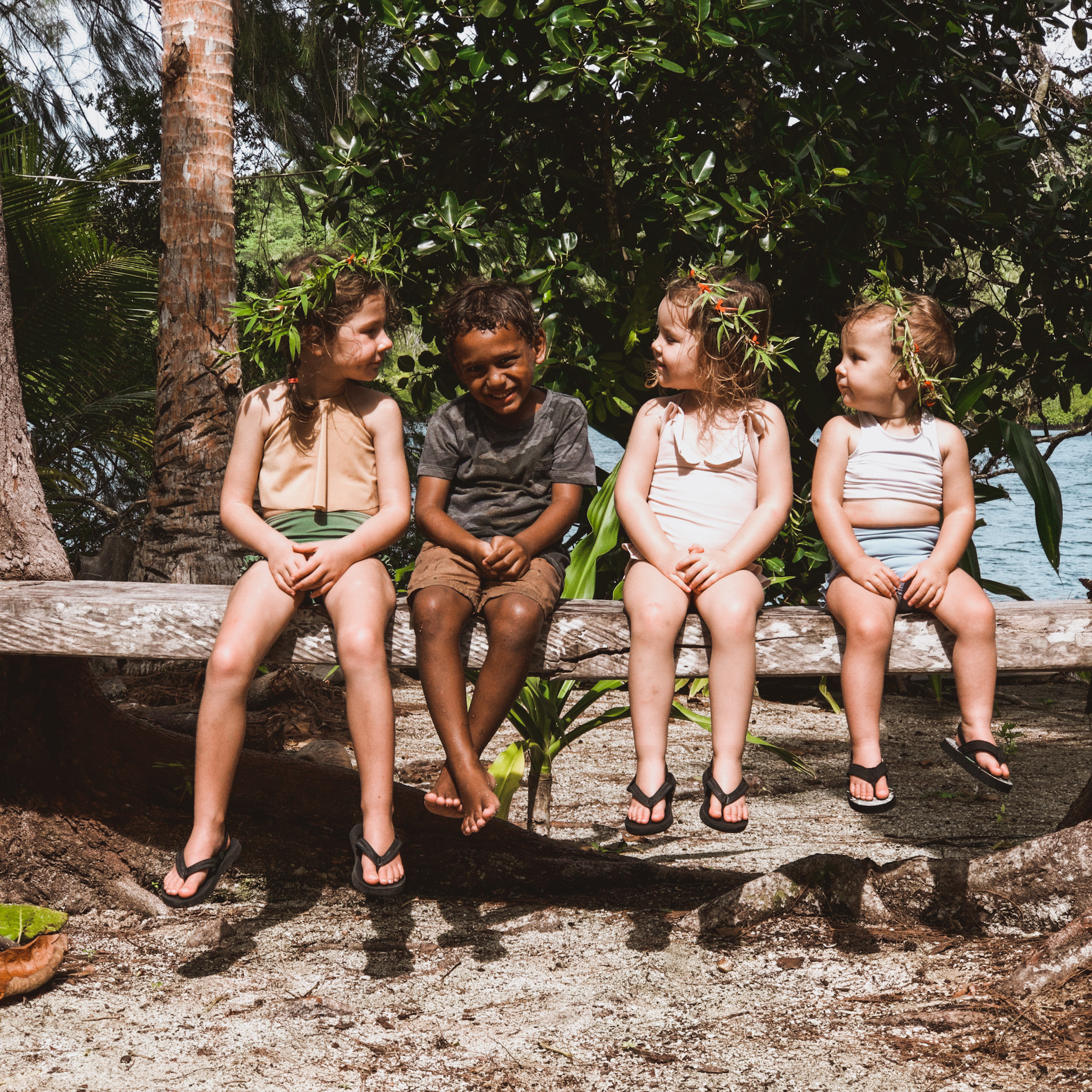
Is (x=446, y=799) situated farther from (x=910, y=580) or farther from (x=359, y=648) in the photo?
(x=910, y=580)

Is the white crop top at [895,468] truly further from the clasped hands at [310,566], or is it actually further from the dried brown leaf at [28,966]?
the dried brown leaf at [28,966]

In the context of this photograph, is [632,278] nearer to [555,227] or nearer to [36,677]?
[555,227]

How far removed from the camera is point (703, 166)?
3.28m

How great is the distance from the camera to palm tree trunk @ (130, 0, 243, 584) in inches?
177

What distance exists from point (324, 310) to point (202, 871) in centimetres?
133

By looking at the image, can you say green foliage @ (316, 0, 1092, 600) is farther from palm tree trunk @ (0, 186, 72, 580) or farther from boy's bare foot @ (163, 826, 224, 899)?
boy's bare foot @ (163, 826, 224, 899)

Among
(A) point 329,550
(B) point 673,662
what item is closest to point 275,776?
(A) point 329,550

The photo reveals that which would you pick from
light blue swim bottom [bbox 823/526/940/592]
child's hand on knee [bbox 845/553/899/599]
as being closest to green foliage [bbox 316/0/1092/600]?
light blue swim bottom [bbox 823/526/940/592]

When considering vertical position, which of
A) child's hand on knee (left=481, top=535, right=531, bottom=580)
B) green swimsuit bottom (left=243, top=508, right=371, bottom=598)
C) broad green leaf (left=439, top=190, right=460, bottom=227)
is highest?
broad green leaf (left=439, top=190, right=460, bottom=227)

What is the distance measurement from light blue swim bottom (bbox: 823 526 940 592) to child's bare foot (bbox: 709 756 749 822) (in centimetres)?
58

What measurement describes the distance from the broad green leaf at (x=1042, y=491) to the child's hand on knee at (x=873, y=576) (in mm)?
1619

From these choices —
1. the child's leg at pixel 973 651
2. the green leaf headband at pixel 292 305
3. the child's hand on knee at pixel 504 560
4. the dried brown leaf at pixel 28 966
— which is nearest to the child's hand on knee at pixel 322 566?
the child's hand on knee at pixel 504 560

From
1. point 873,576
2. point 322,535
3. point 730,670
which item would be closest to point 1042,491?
point 873,576

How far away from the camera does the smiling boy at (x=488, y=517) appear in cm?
244
